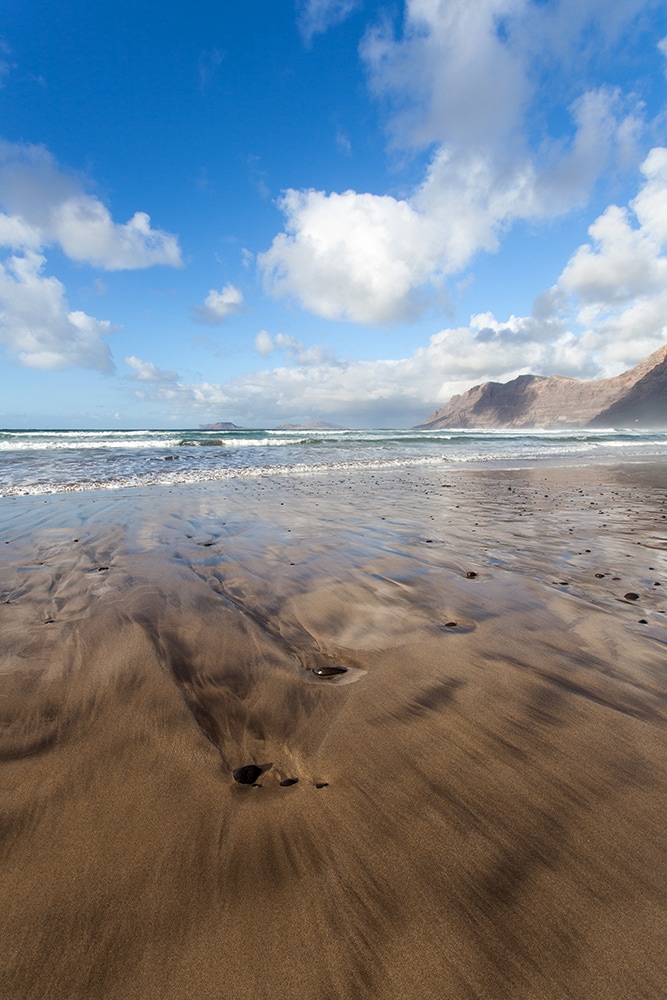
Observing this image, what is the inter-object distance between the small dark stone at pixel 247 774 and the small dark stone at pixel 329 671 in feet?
2.68

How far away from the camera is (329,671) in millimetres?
2711

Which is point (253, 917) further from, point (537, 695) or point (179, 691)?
point (537, 695)

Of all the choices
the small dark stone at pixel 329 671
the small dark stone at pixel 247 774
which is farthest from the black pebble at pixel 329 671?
the small dark stone at pixel 247 774

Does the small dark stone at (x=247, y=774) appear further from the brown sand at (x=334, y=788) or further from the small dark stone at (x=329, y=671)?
the small dark stone at (x=329, y=671)

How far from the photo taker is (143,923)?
4.10ft

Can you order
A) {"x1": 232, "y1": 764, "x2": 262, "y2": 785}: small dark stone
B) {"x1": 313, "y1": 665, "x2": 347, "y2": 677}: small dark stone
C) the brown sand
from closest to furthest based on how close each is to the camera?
the brown sand < {"x1": 232, "y1": 764, "x2": 262, "y2": 785}: small dark stone < {"x1": 313, "y1": 665, "x2": 347, "y2": 677}: small dark stone

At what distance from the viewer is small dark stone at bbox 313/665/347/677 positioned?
2.67m

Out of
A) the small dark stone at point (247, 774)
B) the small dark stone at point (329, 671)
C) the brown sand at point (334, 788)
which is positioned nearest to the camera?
the brown sand at point (334, 788)

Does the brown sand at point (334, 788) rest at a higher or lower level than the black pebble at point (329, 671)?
higher

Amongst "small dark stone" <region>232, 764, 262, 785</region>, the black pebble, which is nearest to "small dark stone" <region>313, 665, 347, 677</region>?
the black pebble

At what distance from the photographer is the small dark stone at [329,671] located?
105 inches

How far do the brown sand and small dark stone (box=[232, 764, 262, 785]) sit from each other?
5 cm

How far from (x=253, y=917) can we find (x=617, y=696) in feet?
7.28

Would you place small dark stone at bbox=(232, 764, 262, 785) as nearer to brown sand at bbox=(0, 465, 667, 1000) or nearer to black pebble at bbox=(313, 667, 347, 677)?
brown sand at bbox=(0, 465, 667, 1000)
